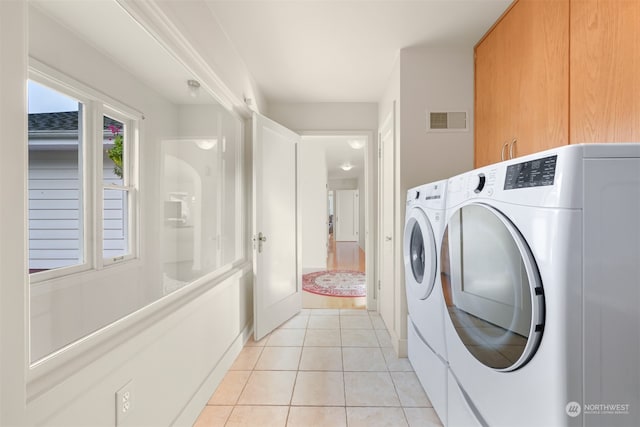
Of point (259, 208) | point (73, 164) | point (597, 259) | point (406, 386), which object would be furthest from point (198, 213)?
point (597, 259)

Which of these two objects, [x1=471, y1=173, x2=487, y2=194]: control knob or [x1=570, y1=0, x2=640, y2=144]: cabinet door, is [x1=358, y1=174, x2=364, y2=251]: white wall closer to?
[x1=570, y1=0, x2=640, y2=144]: cabinet door

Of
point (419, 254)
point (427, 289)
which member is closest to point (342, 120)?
point (419, 254)

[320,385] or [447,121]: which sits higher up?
[447,121]

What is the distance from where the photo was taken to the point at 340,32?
2.09 metres

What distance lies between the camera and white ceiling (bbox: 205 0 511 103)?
6.00 ft

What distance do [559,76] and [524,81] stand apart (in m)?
0.28

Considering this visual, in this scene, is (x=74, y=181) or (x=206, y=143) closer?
(x=74, y=181)

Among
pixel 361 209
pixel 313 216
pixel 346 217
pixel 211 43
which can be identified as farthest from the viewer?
pixel 346 217

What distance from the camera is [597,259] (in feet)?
2.49

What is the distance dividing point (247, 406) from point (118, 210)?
134 cm

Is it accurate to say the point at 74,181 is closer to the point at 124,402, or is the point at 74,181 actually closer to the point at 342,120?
the point at 124,402

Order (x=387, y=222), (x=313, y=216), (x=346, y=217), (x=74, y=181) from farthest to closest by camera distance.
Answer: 1. (x=346, y=217)
2. (x=313, y=216)
3. (x=387, y=222)
4. (x=74, y=181)

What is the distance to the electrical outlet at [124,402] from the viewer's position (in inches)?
42.0

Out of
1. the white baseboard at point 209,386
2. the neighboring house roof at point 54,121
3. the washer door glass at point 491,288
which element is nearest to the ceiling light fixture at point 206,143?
the neighboring house roof at point 54,121
